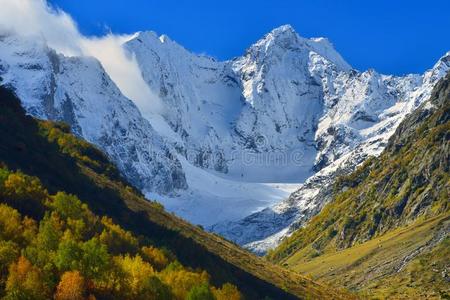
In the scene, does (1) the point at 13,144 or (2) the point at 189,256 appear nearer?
(2) the point at 189,256

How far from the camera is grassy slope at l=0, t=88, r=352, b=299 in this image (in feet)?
270

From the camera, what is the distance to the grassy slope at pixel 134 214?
270 ft

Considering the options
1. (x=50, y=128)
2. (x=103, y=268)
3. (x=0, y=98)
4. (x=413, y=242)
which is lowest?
(x=103, y=268)

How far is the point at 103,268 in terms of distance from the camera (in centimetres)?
5334

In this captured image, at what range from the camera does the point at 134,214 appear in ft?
302

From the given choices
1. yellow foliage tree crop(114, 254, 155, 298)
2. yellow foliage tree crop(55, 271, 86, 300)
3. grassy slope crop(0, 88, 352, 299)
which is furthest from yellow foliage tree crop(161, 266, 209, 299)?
grassy slope crop(0, 88, 352, 299)

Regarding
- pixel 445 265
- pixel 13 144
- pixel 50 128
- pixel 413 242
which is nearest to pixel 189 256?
pixel 13 144

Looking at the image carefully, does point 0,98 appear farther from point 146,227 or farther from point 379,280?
point 379,280

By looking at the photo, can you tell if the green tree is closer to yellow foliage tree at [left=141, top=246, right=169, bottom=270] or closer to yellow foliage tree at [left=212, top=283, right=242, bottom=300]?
yellow foliage tree at [left=212, top=283, right=242, bottom=300]

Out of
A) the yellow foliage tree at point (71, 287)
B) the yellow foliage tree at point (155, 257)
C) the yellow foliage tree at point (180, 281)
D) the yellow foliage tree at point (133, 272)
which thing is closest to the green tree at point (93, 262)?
the yellow foliage tree at point (133, 272)

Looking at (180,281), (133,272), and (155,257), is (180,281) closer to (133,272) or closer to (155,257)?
(133,272)

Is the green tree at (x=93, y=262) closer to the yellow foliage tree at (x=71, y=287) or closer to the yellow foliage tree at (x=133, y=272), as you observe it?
the yellow foliage tree at (x=133, y=272)

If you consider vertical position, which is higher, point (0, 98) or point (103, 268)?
point (0, 98)

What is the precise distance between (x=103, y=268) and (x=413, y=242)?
443ft
